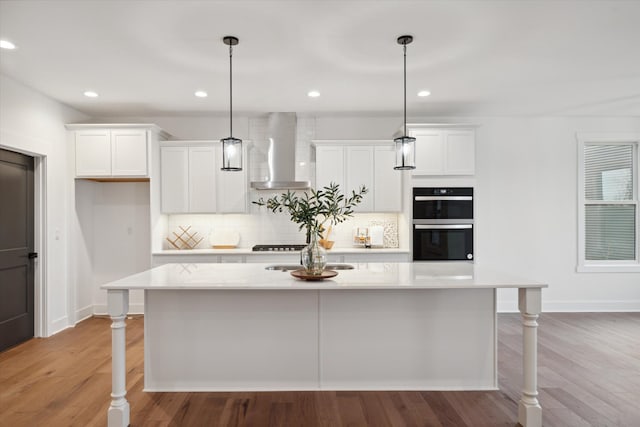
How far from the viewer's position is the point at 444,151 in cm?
484

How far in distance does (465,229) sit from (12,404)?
4583mm

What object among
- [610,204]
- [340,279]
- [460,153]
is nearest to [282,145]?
[460,153]

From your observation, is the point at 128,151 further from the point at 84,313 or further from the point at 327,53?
the point at 327,53

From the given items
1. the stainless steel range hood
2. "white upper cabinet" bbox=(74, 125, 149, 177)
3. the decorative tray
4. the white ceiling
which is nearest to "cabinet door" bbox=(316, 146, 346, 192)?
the stainless steel range hood

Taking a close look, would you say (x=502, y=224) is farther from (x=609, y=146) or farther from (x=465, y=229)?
(x=609, y=146)

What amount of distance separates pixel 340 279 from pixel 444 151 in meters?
2.85

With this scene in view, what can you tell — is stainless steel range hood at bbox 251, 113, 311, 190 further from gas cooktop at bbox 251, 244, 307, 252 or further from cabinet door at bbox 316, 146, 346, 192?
gas cooktop at bbox 251, 244, 307, 252

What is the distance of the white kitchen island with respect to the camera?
2.90 m

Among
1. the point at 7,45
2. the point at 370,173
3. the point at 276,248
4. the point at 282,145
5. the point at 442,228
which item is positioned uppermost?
the point at 7,45

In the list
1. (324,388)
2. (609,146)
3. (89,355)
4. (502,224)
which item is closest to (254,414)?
(324,388)

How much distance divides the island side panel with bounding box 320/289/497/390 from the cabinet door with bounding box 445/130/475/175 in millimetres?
2291

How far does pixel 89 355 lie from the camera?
12.2 ft

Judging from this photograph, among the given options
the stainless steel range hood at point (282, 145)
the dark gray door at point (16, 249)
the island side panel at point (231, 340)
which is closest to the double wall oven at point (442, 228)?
the stainless steel range hood at point (282, 145)

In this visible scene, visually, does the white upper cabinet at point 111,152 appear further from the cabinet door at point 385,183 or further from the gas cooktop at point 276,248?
the cabinet door at point 385,183
